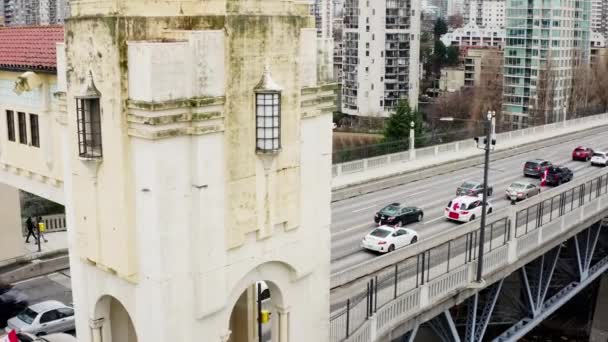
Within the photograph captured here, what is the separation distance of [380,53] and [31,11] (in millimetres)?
91213

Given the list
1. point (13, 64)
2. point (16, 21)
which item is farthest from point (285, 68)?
point (16, 21)

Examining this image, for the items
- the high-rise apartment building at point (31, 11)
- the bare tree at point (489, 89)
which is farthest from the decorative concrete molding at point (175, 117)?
the high-rise apartment building at point (31, 11)

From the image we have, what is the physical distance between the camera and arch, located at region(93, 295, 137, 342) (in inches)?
524

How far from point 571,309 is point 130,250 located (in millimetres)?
37150

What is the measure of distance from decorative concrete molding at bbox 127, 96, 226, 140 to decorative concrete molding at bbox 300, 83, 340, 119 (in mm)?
2051

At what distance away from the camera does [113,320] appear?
13.8 meters

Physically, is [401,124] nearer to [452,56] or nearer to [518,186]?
[518,186]

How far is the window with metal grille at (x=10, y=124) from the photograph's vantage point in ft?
65.6

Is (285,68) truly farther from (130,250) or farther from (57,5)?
(57,5)

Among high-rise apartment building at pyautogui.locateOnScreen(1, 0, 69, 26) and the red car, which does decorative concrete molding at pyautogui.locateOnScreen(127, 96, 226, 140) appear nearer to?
the red car

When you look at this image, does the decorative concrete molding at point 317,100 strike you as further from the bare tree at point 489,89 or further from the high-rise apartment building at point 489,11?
the high-rise apartment building at point 489,11

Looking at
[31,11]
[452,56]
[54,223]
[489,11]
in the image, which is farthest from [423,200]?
[489,11]

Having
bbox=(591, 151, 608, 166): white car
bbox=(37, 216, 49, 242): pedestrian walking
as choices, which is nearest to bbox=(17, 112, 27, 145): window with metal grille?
bbox=(37, 216, 49, 242): pedestrian walking

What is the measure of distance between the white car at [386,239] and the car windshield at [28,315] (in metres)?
12.5
